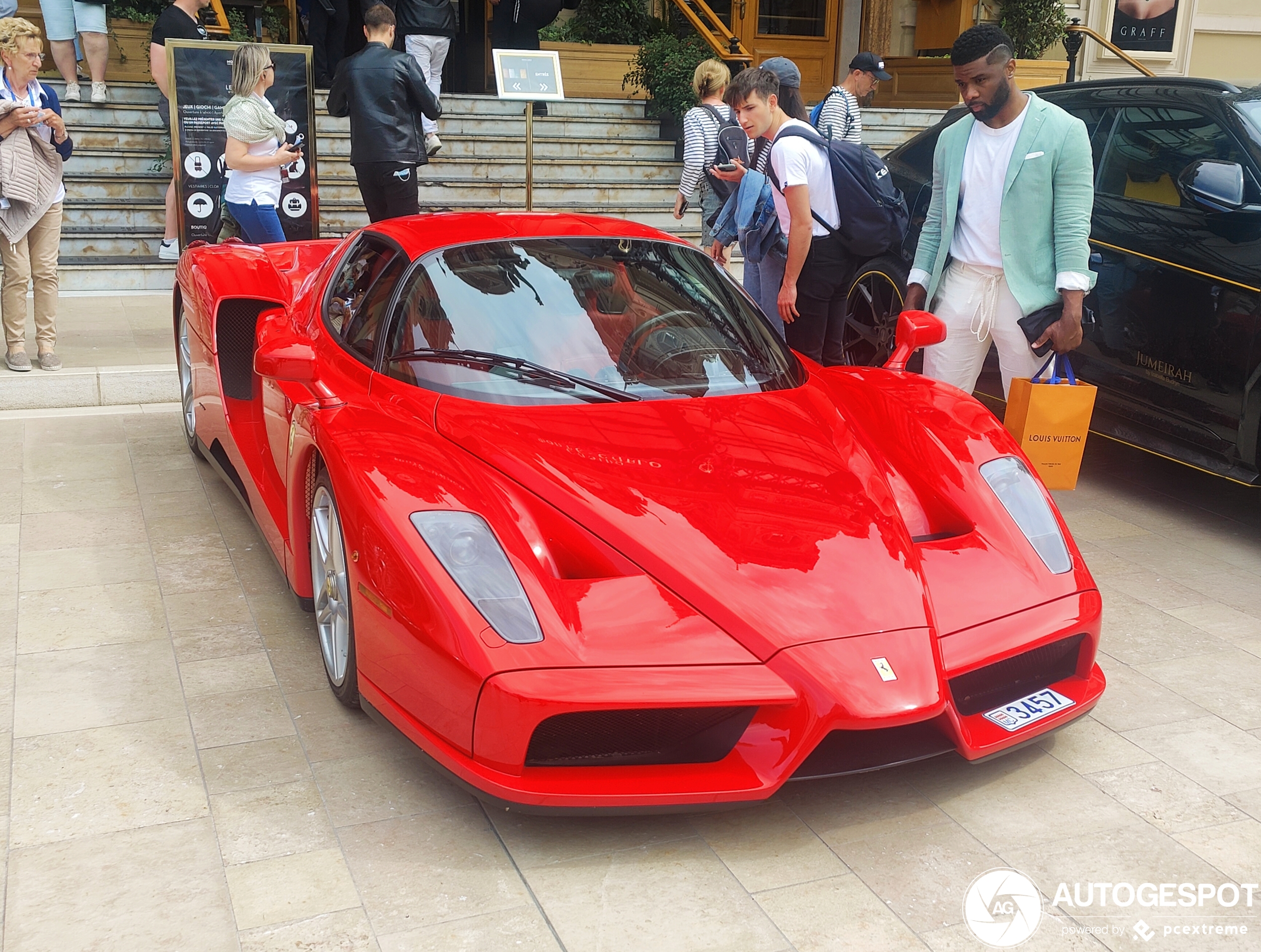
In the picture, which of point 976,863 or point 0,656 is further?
point 0,656

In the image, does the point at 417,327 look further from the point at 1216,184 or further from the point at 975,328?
the point at 1216,184

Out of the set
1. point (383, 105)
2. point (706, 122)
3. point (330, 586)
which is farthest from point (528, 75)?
point (330, 586)

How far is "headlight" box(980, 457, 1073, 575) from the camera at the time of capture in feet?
11.1

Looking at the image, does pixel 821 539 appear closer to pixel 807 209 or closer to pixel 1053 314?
pixel 1053 314

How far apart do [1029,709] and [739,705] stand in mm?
880

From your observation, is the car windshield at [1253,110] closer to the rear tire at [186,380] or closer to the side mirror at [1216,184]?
the side mirror at [1216,184]

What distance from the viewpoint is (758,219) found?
6.00m

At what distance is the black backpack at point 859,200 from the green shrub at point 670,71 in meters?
6.74

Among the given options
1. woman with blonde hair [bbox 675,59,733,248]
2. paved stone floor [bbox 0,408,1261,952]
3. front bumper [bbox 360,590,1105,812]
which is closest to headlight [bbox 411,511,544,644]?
front bumper [bbox 360,590,1105,812]

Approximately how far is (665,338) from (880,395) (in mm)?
749

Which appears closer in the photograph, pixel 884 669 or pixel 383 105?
pixel 884 669

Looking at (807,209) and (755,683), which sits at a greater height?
(807,209)

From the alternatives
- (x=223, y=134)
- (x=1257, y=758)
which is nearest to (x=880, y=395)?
(x=1257, y=758)

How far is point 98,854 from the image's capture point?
282cm
